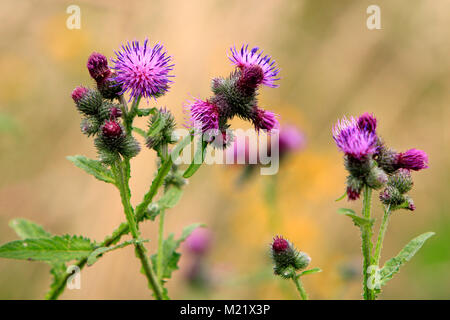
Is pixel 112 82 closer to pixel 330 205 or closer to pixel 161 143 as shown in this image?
pixel 161 143

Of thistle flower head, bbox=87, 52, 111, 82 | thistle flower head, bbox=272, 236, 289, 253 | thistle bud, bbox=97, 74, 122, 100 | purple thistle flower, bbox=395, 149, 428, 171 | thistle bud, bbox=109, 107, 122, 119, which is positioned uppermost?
thistle flower head, bbox=87, 52, 111, 82

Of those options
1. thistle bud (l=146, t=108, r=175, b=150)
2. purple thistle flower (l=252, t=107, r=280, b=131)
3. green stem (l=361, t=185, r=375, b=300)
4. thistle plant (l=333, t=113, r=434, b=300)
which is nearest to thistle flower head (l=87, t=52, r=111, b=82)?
thistle bud (l=146, t=108, r=175, b=150)

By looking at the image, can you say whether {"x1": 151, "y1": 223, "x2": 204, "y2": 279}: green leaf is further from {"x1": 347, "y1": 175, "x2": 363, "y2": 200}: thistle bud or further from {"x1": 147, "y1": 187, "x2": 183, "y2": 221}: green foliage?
{"x1": 347, "y1": 175, "x2": 363, "y2": 200}: thistle bud

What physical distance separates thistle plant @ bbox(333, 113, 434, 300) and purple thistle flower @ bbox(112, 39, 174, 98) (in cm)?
74

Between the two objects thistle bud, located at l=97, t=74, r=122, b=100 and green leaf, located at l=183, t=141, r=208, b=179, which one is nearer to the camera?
green leaf, located at l=183, t=141, r=208, b=179

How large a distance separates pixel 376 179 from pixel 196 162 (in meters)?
0.69

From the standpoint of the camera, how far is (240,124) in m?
5.60

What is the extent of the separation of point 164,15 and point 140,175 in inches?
70.6

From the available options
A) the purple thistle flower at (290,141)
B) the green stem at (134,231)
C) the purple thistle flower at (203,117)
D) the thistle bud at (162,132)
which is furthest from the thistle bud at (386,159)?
the purple thistle flower at (290,141)

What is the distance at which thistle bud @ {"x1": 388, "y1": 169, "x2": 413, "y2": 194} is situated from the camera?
75.4 inches

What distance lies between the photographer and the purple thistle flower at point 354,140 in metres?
1.89

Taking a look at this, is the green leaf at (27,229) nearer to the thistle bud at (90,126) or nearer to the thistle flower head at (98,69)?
the thistle bud at (90,126)

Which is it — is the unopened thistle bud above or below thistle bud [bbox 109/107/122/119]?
below
